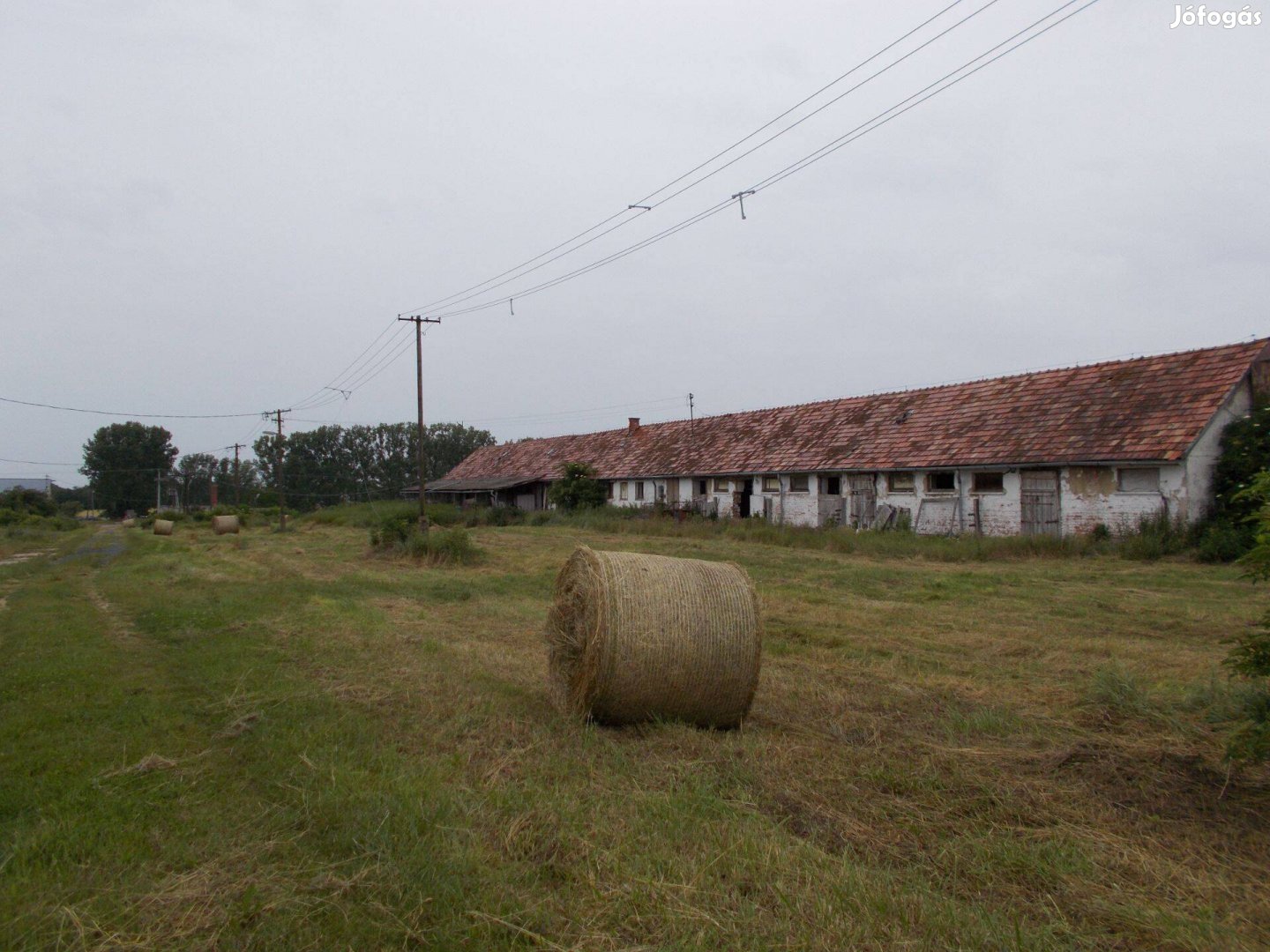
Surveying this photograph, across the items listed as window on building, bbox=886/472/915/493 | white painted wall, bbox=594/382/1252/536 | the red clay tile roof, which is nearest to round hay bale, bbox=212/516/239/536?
the red clay tile roof

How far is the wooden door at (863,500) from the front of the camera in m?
27.3

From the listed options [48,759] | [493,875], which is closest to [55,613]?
[48,759]

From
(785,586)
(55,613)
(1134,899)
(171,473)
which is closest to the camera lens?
(1134,899)

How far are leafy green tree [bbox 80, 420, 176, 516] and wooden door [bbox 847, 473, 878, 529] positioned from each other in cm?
8823

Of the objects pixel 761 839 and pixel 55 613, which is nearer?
pixel 761 839

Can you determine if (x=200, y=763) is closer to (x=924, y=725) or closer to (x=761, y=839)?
(x=761, y=839)

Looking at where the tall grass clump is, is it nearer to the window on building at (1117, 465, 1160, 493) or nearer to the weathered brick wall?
the weathered brick wall

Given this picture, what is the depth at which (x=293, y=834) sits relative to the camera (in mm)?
4281

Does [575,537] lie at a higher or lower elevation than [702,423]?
lower

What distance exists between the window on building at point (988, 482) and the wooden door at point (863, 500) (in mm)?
3620

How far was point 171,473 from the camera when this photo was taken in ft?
320

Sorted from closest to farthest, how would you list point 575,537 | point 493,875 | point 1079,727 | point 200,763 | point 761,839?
1. point 493,875
2. point 761,839
3. point 200,763
4. point 1079,727
5. point 575,537

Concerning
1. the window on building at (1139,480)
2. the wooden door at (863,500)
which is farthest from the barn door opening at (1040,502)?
the wooden door at (863,500)

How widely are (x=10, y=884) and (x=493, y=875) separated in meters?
2.11
